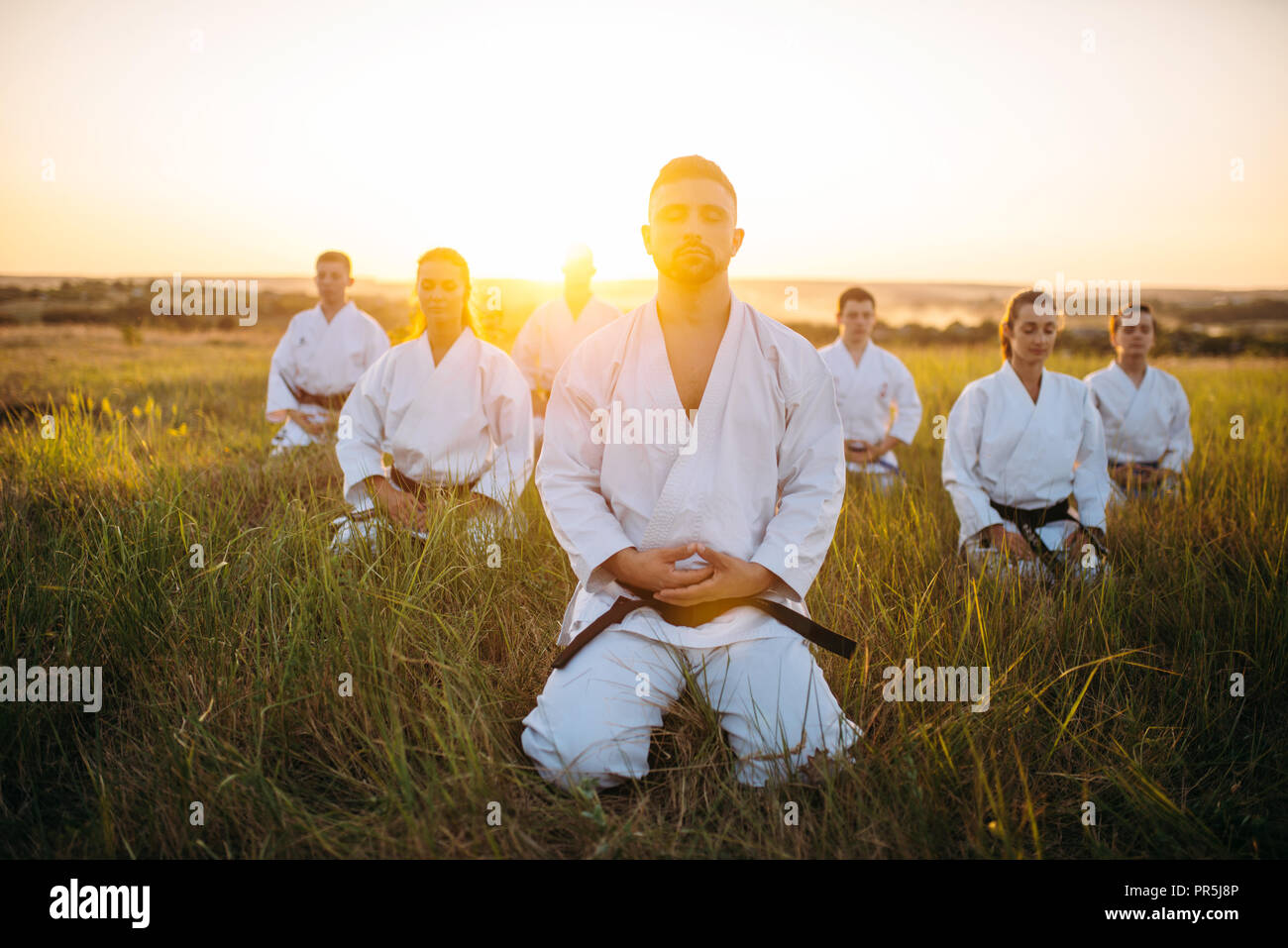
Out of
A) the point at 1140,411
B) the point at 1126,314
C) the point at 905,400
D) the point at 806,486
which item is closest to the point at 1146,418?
the point at 1140,411

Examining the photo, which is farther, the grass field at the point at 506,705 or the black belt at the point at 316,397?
the black belt at the point at 316,397

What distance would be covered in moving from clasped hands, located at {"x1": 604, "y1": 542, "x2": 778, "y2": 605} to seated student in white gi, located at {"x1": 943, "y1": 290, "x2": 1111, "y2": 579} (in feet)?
7.23

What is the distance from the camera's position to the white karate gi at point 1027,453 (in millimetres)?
4395

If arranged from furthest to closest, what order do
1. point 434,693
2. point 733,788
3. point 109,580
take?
point 109,580 < point 434,693 < point 733,788

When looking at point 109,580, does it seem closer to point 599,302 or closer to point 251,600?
point 251,600

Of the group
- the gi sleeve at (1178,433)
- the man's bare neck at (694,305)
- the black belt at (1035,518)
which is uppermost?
the man's bare neck at (694,305)

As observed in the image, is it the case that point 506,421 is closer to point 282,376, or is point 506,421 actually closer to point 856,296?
point 282,376

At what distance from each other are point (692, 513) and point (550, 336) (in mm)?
5909

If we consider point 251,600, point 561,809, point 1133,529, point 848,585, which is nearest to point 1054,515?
point 1133,529

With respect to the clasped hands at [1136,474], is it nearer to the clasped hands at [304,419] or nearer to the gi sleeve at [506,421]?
the gi sleeve at [506,421]

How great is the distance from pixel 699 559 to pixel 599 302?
6205mm

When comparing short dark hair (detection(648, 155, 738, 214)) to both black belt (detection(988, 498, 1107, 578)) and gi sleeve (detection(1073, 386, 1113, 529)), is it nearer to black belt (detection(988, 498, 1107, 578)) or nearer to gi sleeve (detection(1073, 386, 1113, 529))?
black belt (detection(988, 498, 1107, 578))

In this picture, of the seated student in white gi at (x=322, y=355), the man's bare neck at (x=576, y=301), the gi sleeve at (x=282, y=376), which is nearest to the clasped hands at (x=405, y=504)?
the seated student in white gi at (x=322, y=355)

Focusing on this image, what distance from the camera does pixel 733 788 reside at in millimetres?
2389
